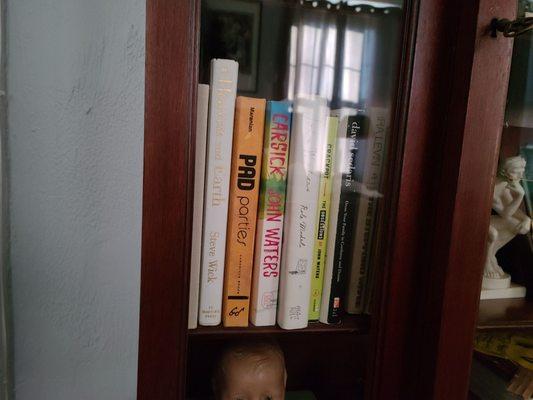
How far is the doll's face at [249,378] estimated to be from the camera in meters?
0.51

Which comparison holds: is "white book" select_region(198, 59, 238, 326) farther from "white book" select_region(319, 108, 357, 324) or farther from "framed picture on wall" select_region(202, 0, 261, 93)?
"white book" select_region(319, 108, 357, 324)

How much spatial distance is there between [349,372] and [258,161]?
294mm

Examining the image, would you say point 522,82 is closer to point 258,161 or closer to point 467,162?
point 467,162

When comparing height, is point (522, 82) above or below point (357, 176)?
above

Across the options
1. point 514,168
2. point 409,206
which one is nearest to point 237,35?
point 409,206

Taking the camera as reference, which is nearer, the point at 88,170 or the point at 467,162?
the point at 467,162

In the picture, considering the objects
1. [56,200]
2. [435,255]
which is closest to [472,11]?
[435,255]

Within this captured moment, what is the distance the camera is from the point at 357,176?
19.4 inches

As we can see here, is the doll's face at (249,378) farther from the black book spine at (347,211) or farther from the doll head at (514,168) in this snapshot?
the doll head at (514,168)

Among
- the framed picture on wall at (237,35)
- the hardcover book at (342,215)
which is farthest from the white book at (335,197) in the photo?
the framed picture on wall at (237,35)

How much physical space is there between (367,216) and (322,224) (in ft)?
0.18

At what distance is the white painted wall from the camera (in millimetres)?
499

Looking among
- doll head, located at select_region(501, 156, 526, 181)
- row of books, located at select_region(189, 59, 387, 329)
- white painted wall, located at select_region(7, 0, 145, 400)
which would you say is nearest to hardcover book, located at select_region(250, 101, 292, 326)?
row of books, located at select_region(189, 59, 387, 329)

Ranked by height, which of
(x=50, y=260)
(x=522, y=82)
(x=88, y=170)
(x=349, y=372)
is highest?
(x=522, y=82)
